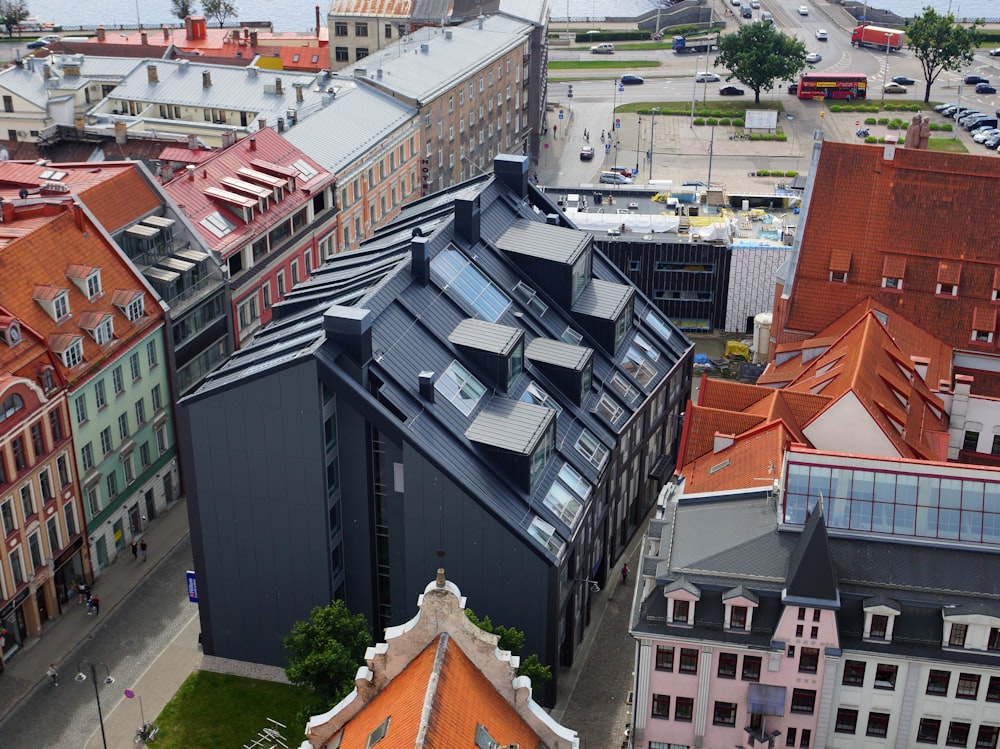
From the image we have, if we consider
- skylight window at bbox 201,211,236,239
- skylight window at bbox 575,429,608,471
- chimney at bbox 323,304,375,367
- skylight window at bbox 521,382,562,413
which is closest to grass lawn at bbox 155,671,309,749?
chimney at bbox 323,304,375,367

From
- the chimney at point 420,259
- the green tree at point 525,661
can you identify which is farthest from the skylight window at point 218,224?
the green tree at point 525,661

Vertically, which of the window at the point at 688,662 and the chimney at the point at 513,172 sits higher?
the chimney at the point at 513,172

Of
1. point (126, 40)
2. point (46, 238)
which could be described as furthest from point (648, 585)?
point (126, 40)

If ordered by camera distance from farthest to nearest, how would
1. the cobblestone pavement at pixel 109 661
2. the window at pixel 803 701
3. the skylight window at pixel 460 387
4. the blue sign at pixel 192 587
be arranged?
the blue sign at pixel 192 587, the skylight window at pixel 460 387, the cobblestone pavement at pixel 109 661, the window at pixel 803 701

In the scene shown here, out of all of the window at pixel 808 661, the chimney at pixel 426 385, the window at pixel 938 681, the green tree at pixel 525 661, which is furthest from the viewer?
the chimney at pixel 426 385

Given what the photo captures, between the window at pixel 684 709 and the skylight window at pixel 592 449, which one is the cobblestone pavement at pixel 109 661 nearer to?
the skylight window at pixel 592 449

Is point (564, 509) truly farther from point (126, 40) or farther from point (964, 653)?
point (126, 40)
